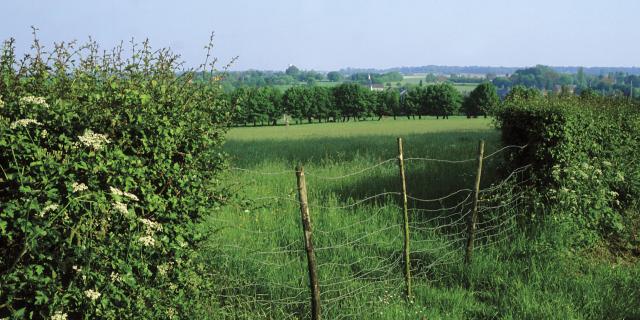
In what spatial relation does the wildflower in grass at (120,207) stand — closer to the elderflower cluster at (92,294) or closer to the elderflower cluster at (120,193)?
the elderflower cluster at (120,193)

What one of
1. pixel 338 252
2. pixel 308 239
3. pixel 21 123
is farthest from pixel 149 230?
pixel 338 252

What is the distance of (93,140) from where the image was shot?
488 cm

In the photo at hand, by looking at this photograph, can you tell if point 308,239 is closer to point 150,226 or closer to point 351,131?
point 150,226

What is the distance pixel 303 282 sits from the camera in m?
8.16

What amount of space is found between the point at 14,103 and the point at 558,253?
8.35m

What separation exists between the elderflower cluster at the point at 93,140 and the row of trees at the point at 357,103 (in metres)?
92.9

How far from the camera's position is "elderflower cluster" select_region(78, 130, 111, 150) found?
484 centimetres

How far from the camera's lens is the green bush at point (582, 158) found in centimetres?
1099

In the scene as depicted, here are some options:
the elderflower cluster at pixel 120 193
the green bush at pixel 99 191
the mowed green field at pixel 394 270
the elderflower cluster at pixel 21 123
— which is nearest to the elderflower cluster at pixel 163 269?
the green bush at pixel 99 191

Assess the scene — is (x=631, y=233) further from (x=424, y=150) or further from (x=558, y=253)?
(x=424, y=150)

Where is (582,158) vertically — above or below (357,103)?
above

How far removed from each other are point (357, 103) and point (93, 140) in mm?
112767

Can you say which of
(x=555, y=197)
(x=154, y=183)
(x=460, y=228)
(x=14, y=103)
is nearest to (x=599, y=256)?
(x=555, y=197)

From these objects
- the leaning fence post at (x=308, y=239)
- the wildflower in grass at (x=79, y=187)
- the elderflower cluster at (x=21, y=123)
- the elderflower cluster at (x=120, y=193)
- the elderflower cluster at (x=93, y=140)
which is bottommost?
the leaning fence post at (x=308, y=239)
